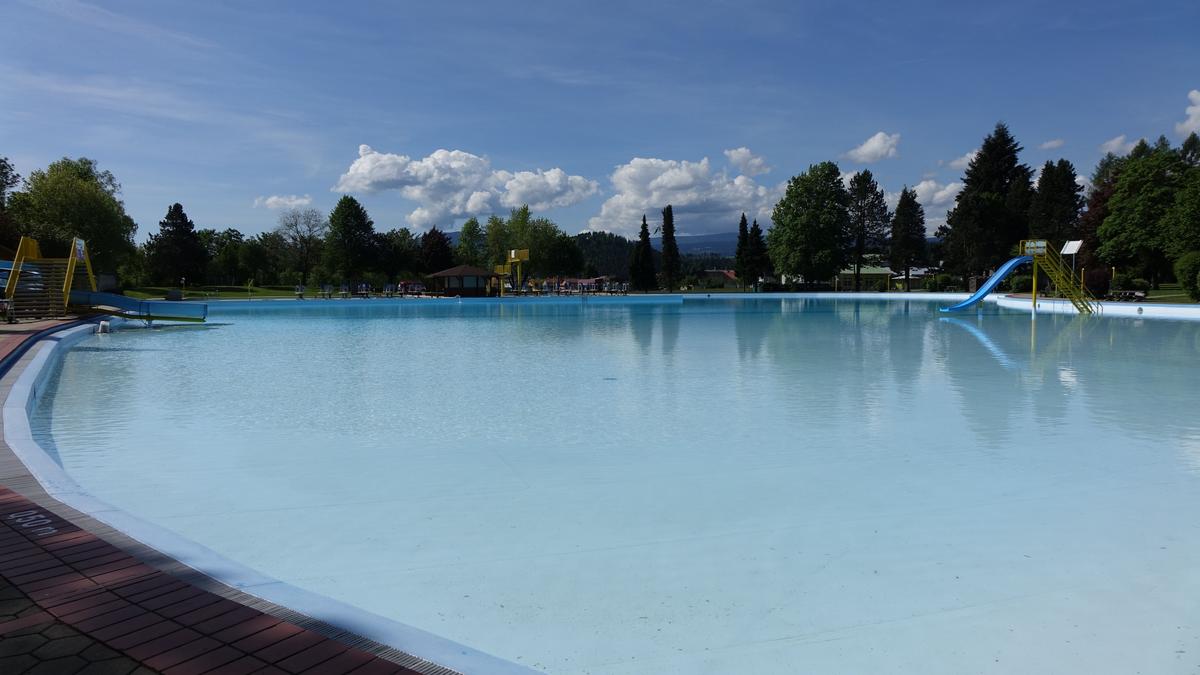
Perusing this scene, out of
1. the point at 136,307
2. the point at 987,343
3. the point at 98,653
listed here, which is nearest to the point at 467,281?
the point at 136,307

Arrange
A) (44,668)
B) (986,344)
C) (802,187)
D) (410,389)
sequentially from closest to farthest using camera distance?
(44,668)
(410,389)
(986,344)
(802,187)

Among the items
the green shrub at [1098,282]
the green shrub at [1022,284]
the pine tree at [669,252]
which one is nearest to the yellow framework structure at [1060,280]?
the green shrub at [1098,282]

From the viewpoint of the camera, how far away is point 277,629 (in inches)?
104

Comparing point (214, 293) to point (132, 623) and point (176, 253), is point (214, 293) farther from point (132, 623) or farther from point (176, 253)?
point (132, 623)

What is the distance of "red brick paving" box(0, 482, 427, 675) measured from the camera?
2.37 metres

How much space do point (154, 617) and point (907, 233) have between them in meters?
63.3

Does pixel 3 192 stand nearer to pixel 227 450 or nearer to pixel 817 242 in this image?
pixel 227 450

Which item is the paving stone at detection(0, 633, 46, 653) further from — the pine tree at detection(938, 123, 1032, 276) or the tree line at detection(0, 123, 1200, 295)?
the pine tree at detection(938, 123, 1032, 276)

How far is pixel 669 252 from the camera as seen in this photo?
222 feet

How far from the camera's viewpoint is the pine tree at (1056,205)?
168 feet

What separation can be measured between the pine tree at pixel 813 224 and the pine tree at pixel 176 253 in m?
52.4

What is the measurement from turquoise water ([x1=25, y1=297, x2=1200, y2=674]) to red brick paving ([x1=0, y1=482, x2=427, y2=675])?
75cm

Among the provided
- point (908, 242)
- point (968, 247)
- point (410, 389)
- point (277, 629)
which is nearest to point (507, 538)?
point (277, 629)

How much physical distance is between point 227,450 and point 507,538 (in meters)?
3.63
